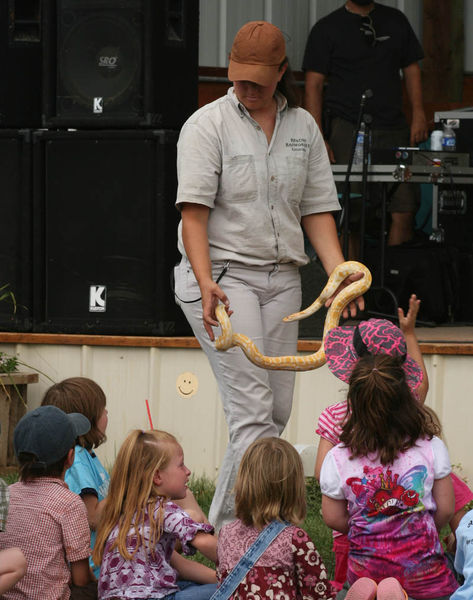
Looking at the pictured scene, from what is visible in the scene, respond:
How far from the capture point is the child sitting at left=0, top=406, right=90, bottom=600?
3.06m

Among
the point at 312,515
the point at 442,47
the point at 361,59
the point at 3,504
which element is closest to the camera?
the point at 3,504

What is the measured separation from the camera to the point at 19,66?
5348 mm

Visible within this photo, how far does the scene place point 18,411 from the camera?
5.21 m

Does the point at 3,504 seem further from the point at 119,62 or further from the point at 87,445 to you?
the point at 119,62

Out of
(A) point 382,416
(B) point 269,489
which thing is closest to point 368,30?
(A) point 382,416

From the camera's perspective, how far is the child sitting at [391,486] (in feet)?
9.95

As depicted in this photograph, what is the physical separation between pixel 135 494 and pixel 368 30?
4488 mm

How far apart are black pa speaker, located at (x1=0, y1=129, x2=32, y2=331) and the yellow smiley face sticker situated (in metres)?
0.75

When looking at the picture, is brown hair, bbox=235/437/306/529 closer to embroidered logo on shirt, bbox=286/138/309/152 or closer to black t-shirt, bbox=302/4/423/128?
embroidered logo on shirt, bbox=286/138/309/152

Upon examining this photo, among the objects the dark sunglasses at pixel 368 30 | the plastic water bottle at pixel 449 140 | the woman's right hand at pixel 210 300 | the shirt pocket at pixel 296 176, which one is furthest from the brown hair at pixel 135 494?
the dark sunglasses at pixel 368 30

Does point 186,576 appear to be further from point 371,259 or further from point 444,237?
point 444,237

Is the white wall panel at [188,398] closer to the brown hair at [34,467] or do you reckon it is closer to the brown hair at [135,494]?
the brown hair at [135,494]

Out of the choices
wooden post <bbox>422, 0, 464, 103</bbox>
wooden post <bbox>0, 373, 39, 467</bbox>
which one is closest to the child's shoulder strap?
wooden post <bbox>0, 373, 39, 467</bbox>

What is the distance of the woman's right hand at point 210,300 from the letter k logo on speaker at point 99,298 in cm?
163
